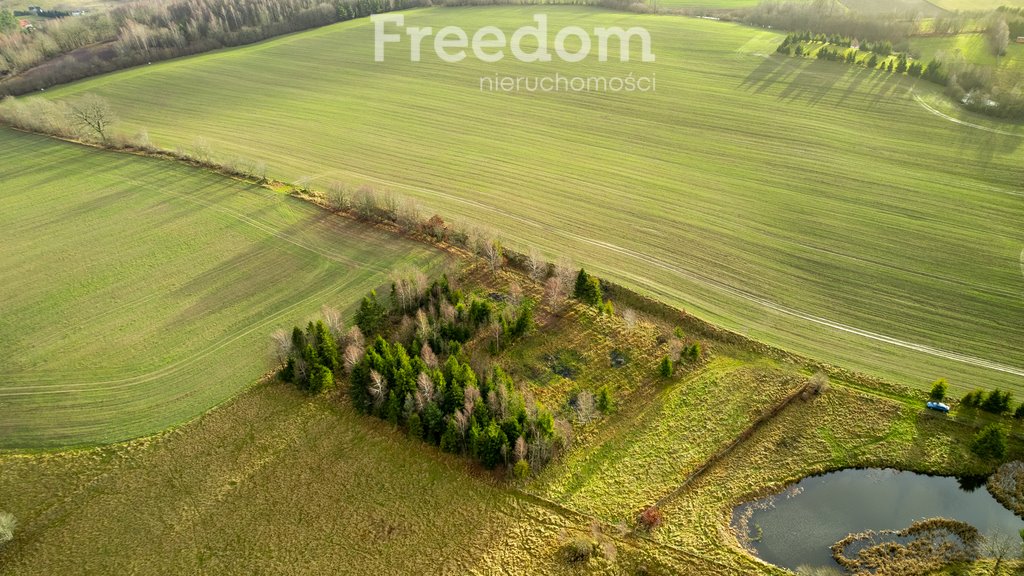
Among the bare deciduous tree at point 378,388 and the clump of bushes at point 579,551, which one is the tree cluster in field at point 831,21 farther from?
the bare deciduous tree at point 378,388

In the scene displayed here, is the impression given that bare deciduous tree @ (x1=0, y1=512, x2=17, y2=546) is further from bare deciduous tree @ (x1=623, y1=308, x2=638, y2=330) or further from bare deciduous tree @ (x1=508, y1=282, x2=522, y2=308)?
bare deciduous tree @ (x1=623, y1=308, x2=638, y2=330)

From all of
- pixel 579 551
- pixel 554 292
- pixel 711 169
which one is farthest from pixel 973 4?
pixel 579 551

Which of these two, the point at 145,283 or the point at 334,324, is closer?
the point at 334,324

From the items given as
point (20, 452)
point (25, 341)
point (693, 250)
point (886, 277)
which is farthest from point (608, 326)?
point (25, 341)

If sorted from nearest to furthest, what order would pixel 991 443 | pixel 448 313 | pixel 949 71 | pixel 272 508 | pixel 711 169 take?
pixel 272 508 < pixel 991 443 < pixel 448 313 < pixel 711 169 < pixel 949 71

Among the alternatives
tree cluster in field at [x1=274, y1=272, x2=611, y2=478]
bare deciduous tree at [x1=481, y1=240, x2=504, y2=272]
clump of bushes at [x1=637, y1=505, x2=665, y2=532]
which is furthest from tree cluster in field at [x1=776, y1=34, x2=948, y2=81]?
clump of bushes at [x1=637, y1=505, x2=665, y2=532]

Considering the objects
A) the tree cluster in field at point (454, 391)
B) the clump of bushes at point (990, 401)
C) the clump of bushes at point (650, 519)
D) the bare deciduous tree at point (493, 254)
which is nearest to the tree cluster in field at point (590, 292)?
the tree cluster in field at point (454, 391)

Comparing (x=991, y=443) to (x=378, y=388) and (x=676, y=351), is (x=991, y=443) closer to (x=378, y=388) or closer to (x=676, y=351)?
(x=676, y=351)
